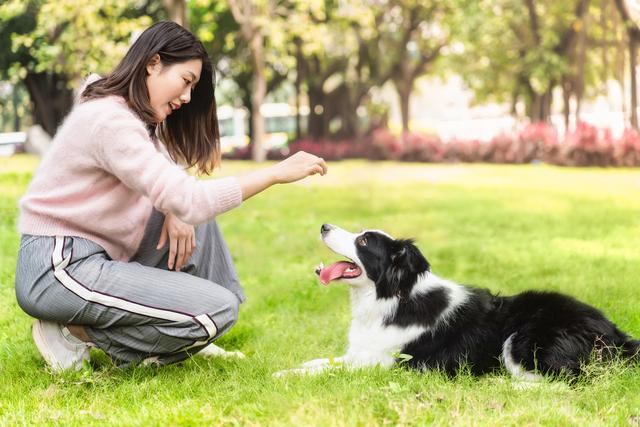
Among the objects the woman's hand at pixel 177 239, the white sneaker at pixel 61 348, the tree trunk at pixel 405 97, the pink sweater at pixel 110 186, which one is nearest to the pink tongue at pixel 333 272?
the woman's hand at pixel 177 239

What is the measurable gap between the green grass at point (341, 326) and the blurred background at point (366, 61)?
599cm

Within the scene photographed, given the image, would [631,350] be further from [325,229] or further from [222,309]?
[222,309]

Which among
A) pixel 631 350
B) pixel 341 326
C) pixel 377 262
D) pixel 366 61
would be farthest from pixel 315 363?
pixel 366 61

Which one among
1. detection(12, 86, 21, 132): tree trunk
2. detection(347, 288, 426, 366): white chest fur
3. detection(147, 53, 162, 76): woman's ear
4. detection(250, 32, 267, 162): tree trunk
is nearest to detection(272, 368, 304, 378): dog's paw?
detection(347, 288, 426, 366): white chest fur

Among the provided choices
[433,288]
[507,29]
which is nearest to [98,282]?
[433,288]

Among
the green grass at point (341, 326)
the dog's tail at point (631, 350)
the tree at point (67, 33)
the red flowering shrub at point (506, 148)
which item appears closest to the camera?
the green grass at point (341, 326)

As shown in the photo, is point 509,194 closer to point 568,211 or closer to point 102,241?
point 568,211

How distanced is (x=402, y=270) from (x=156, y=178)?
50.8 inches

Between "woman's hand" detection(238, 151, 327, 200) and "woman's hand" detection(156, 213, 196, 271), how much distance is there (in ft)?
1.67

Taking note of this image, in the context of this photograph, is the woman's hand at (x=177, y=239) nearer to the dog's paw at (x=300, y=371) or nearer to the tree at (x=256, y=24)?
the dog's paw at (x=300, y=371)

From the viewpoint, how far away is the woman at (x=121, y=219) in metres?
3.07

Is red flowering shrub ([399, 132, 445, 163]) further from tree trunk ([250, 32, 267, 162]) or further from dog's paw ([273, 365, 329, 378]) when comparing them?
dog's paw ([273, 365, 329, 378])

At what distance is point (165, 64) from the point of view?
3.24 m

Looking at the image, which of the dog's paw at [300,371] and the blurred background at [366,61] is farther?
the blurred background at [366,61]
